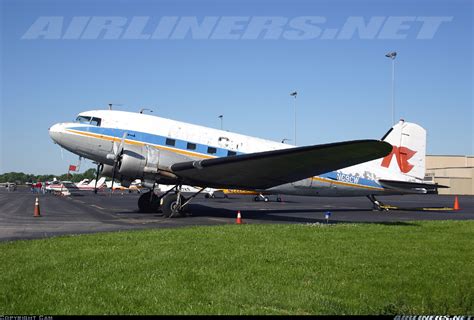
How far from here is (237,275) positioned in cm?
786

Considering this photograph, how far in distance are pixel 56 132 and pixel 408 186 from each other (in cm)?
1996

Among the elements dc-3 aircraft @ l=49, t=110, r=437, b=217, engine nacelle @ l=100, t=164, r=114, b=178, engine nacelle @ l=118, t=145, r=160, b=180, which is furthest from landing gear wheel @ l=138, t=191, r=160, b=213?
engine nacelle @ l=118, t=145, r=160, b=180

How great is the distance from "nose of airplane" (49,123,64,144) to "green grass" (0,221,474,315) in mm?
10756

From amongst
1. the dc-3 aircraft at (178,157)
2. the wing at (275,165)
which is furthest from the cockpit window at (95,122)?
the wing at (275,165)

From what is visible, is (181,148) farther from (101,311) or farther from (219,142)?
(101,311)

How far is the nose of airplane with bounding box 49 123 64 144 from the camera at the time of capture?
71.6 feet

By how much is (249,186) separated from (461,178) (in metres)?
84.0

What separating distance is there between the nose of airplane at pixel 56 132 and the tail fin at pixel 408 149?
61.1 ft

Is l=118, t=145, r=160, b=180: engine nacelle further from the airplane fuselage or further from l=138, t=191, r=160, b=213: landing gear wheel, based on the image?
l=138, t=191, r=160, b=213: landing gear wheel

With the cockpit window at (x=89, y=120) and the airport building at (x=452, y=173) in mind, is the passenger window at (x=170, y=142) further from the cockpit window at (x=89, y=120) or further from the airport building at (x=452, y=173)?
the airport building at (x=452, y=173)

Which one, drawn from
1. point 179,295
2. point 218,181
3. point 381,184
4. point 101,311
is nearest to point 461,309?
point 179,295

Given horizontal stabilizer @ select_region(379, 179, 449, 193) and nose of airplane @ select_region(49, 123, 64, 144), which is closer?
nose of airplane @ select_region(49, 123, 64, 144)

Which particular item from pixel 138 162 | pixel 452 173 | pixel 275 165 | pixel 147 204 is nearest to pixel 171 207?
pixel 138 162

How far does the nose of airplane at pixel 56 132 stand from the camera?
21828 millimetres
